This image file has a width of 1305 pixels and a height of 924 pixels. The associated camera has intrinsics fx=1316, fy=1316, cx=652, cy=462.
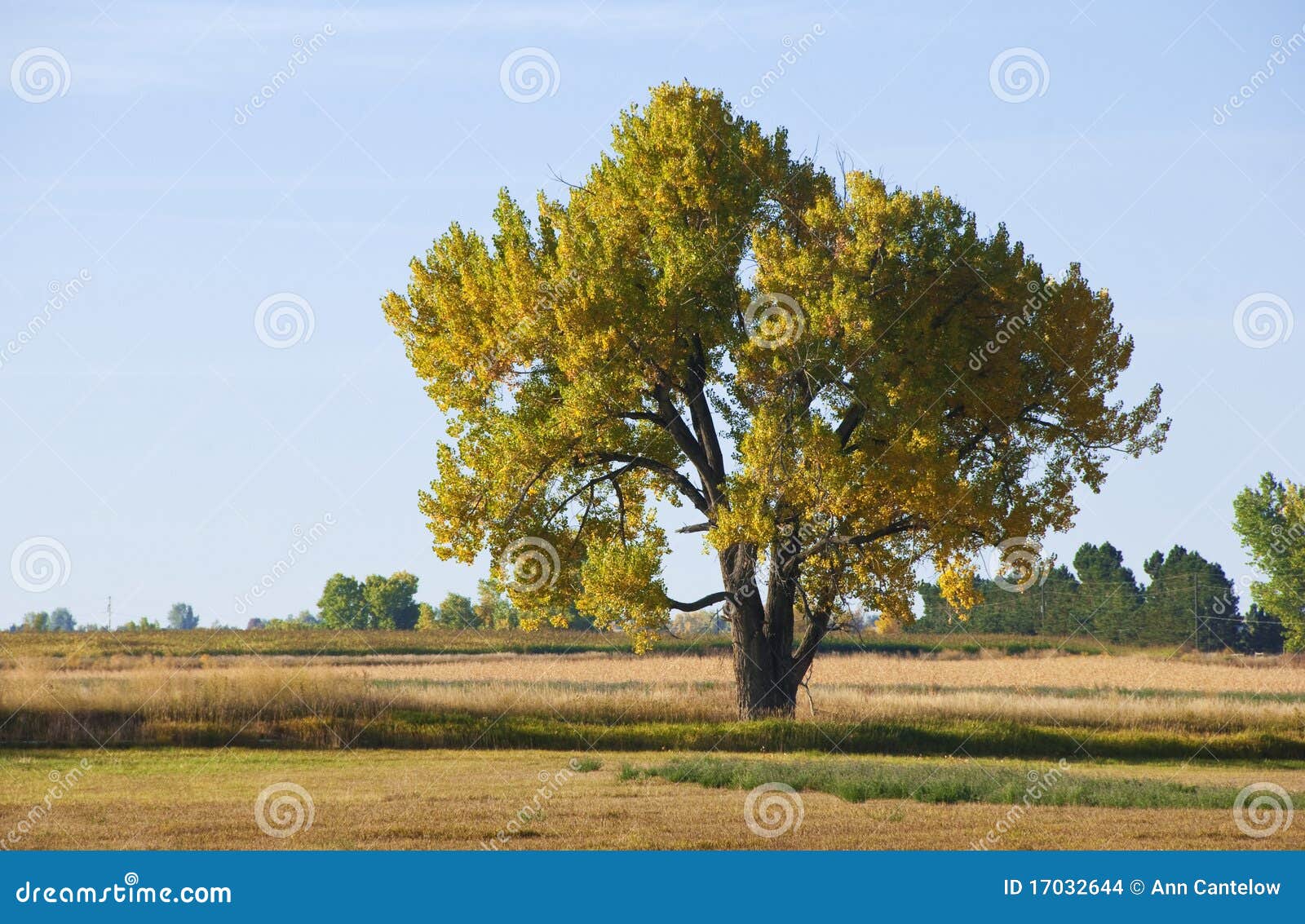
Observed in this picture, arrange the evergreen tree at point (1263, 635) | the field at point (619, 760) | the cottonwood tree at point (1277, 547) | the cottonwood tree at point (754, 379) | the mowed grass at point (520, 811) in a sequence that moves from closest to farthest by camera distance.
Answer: the mowed grass at point (520, 811), the field at point (619, 760), the cottonwood tree at point (754, 379), the cottonwood tree at point (1277, 547), the evergreen tree at point (1263, 635)

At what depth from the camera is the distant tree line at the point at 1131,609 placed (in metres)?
91.0

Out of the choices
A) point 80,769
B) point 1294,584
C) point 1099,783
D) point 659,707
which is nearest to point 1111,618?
point 1294,584

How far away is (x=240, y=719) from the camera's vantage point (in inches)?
1112

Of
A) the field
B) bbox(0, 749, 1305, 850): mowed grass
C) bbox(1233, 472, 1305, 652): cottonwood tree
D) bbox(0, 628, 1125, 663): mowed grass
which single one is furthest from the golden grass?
bbox(1233, 472, 1305, 652): cottonwood tree

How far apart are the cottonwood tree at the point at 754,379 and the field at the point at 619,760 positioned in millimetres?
2723

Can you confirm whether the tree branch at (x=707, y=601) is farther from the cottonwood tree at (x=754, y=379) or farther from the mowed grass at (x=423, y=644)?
the mowed grass at (x=423, y=644)

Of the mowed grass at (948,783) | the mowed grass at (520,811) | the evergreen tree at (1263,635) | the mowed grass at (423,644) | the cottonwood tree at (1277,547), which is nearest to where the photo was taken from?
the mowed grass at (520,811)

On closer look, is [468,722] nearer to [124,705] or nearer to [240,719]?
[240,719]

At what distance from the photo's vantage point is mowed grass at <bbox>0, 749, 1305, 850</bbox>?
Result: 14.8 meters

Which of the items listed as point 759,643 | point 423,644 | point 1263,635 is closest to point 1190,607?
point 1263,635

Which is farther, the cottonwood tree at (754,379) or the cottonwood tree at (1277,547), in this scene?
the cottonwood tree at (1277,547)

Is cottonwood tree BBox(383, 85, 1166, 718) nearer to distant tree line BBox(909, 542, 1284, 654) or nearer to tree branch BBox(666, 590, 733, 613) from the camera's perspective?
tree branch BBox(666, 590, 733, 613)

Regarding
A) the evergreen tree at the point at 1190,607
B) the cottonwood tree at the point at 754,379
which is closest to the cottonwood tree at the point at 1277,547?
the evergreen tree at the point at 1190,607

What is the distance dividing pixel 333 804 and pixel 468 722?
1121cm
